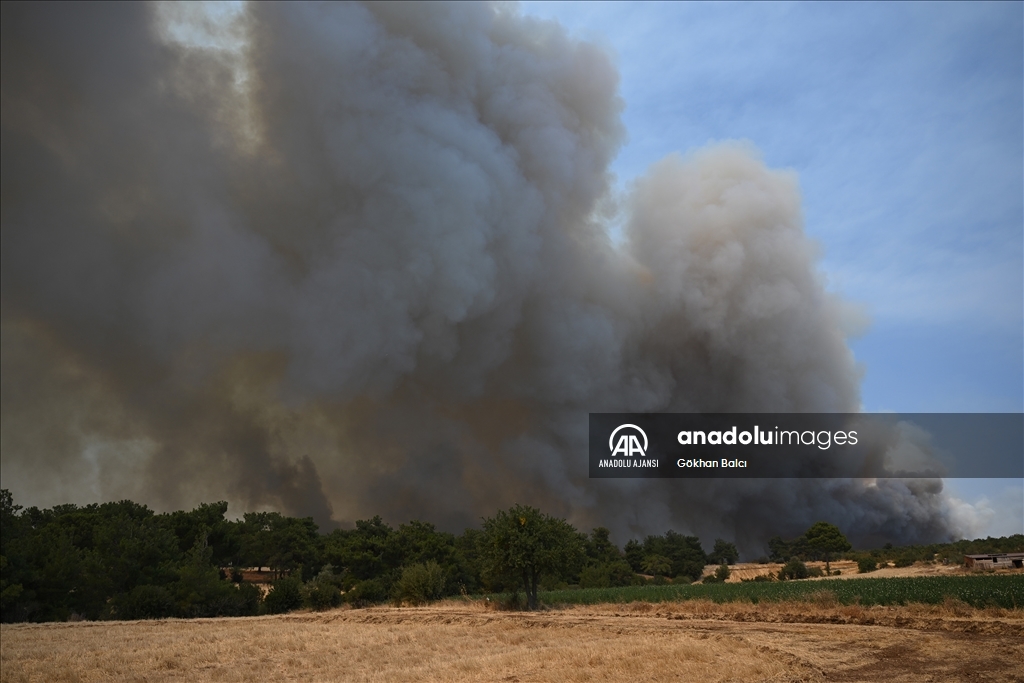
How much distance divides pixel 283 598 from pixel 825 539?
185 ft

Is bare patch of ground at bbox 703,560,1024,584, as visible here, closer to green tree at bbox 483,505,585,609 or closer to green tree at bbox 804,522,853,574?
green tree at bbox 804,522,853,574

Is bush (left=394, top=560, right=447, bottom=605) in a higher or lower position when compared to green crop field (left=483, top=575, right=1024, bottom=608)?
lower

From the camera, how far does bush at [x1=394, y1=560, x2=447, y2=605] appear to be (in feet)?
141

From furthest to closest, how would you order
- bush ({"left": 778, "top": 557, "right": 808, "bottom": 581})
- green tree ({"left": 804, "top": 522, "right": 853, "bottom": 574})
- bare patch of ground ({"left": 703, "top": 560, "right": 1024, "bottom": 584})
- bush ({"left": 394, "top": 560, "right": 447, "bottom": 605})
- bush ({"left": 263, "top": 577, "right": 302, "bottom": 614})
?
green tree ({"left": 804, "top": 522, "right": 853, "bottom": 574}) < bush ({"left": 778, "top": 557, "right": 808, "bottom": 581}) < bush ({"left": 263, "top": 577, "right": 302, "bottom": 614}) < bare patch of ground ({"left": 703, "top": 560, "right": 1024, "bottom": 584}) < bush ({"left": 394, "top": 560, "right": 447, "bottom": 605})

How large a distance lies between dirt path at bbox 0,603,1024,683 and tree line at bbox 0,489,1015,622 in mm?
5232

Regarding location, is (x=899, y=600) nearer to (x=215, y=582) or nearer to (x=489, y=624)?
(x=489, y=624)

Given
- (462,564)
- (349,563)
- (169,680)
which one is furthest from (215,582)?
(169,680)

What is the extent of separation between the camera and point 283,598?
4641cm

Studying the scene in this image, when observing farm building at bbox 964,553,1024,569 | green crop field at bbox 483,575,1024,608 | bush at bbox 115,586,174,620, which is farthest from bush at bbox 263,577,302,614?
farm building at bbox 964,553,1024,569

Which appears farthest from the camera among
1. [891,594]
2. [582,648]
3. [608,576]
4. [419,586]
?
[608,576]

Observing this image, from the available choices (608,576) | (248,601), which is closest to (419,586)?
(248,601)

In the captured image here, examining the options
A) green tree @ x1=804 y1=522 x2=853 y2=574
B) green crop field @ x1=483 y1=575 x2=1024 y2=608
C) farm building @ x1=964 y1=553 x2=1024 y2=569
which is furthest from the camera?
green tree @ x1=804 y1=522 x2=853 y2=574

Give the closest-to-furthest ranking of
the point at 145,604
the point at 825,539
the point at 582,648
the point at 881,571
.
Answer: the point at 582,648 → the point at 145,604 → the point at 881,571 → the point at 825,539

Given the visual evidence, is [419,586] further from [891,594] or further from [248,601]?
[891,594]
